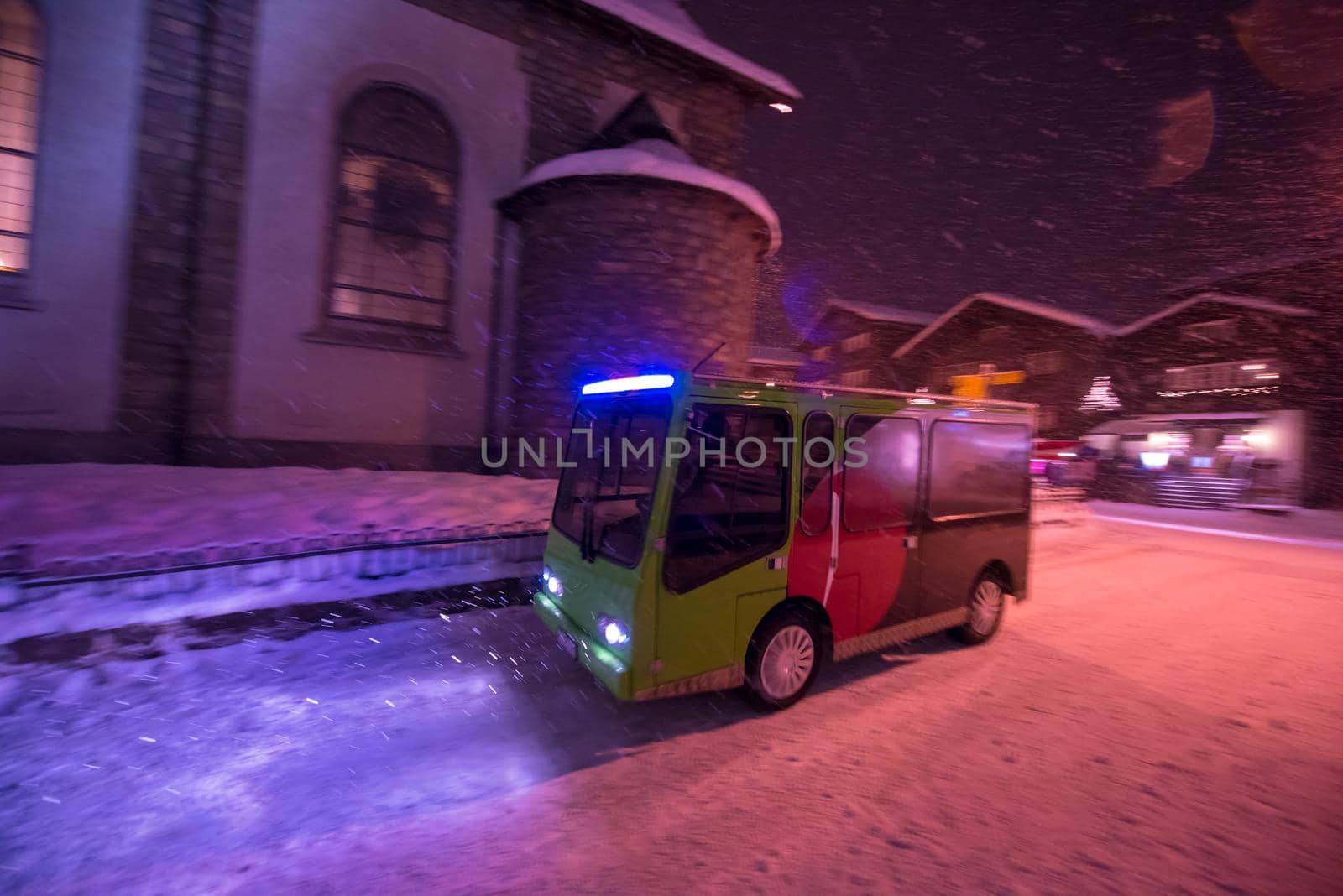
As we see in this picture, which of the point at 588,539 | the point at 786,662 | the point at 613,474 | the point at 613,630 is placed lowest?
the point at 786,662

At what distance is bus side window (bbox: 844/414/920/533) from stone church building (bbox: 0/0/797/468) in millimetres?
6320

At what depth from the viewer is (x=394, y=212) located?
1120 cm

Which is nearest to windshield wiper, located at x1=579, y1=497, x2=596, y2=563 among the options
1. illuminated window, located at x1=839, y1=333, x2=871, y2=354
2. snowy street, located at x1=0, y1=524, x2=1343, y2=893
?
snowy street, located at x1=0, y1=524, x2=1343, y2=893

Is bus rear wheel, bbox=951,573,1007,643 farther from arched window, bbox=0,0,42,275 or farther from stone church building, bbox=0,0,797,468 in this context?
arched window, bbox=0,0,42,275

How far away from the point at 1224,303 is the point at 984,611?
1042 inches

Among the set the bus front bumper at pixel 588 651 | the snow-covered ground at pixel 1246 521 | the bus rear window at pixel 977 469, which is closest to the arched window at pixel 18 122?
the bus front bumper at pixel 588 651

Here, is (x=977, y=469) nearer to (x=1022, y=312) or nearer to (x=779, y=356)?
(x=1022, y=312)

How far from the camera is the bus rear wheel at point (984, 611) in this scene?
5805 millimetres

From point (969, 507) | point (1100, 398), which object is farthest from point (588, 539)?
point (1100, 398)

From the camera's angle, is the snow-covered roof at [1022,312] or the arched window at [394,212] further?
the snow-covered roof at [1022,312]

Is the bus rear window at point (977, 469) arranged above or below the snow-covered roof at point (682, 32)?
below

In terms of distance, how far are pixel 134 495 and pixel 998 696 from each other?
9076mm

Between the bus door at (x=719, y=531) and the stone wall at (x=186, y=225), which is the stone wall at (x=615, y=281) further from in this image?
the bus door at (x=719, y=531)

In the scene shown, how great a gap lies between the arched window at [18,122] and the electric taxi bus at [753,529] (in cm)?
938
